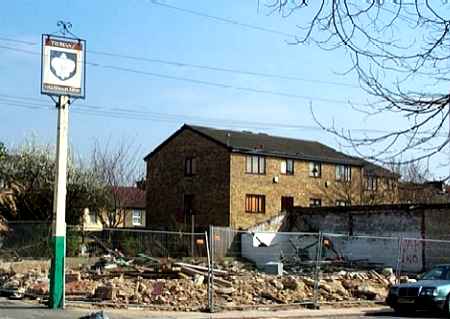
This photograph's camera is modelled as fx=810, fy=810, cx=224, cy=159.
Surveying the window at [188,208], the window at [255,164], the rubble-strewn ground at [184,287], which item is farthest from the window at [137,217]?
the rubble-strewn ground at [184,287]

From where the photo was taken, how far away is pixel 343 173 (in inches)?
2557

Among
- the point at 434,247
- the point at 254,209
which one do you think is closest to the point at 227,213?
the point at 254,209

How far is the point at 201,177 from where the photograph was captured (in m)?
59.8

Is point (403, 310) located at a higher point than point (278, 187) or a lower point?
lower

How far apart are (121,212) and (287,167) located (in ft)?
44.0

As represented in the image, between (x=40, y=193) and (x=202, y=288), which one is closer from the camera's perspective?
(x=202, y=288)

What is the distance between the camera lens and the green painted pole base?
818 inches

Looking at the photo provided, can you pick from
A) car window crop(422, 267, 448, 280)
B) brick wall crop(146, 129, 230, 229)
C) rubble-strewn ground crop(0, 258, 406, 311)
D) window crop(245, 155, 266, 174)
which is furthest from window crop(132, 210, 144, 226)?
car window crop(422, 267, 448, 280)

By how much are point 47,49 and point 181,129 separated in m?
41.7

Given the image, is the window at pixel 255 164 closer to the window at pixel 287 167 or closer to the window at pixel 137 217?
the window at pixel 287 167

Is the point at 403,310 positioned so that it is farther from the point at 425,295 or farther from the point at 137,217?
the point at 137,217

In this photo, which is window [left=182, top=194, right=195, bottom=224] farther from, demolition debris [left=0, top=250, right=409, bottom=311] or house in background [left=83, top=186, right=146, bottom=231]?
demolition debris [left=0, top=250, right=409, bottom=311]

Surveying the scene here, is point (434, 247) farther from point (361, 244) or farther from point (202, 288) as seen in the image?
point (202, 288)

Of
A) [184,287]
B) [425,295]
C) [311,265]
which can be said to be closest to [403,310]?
[425,295]
